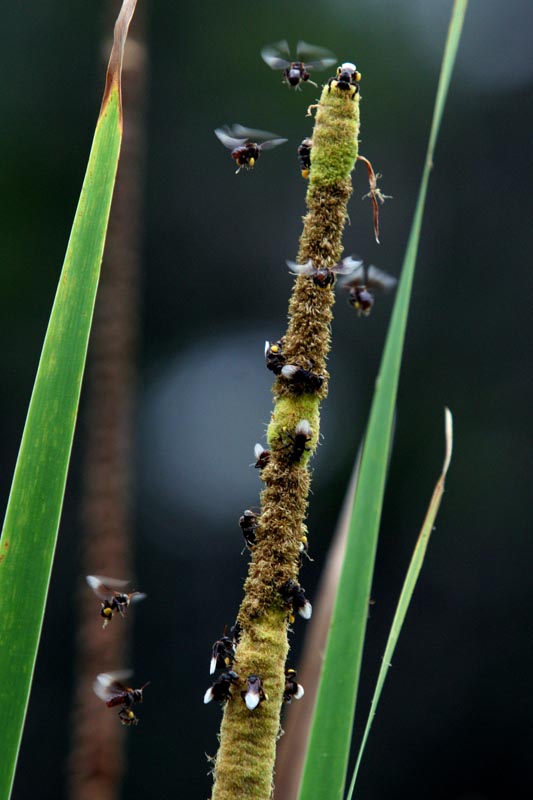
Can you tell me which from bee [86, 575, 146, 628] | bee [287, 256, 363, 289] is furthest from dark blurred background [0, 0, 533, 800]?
bee [287, 256, 363, 289]

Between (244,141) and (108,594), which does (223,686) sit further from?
(244,141)

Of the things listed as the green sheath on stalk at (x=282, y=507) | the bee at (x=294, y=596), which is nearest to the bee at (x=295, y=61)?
the green sheath on stalk at (x=282, y=507)

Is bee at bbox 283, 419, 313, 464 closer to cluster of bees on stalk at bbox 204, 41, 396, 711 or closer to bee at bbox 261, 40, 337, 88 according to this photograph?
cluster of bees on stalk at bbox 204, 41, 396, 711

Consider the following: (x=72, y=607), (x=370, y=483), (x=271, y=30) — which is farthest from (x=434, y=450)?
(x=370, y=483)

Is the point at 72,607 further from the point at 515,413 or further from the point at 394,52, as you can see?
the point at 394,52

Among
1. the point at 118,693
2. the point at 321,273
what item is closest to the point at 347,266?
the point at 321,273

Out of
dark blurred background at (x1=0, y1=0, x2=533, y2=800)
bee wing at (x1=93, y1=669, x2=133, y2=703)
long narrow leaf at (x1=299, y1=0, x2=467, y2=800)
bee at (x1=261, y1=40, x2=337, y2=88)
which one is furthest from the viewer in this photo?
dark blurred background at (x1=0, y1=0, x2=533, y2=800)

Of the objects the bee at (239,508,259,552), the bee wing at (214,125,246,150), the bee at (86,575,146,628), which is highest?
the bee wing at (214,125,246,150)
